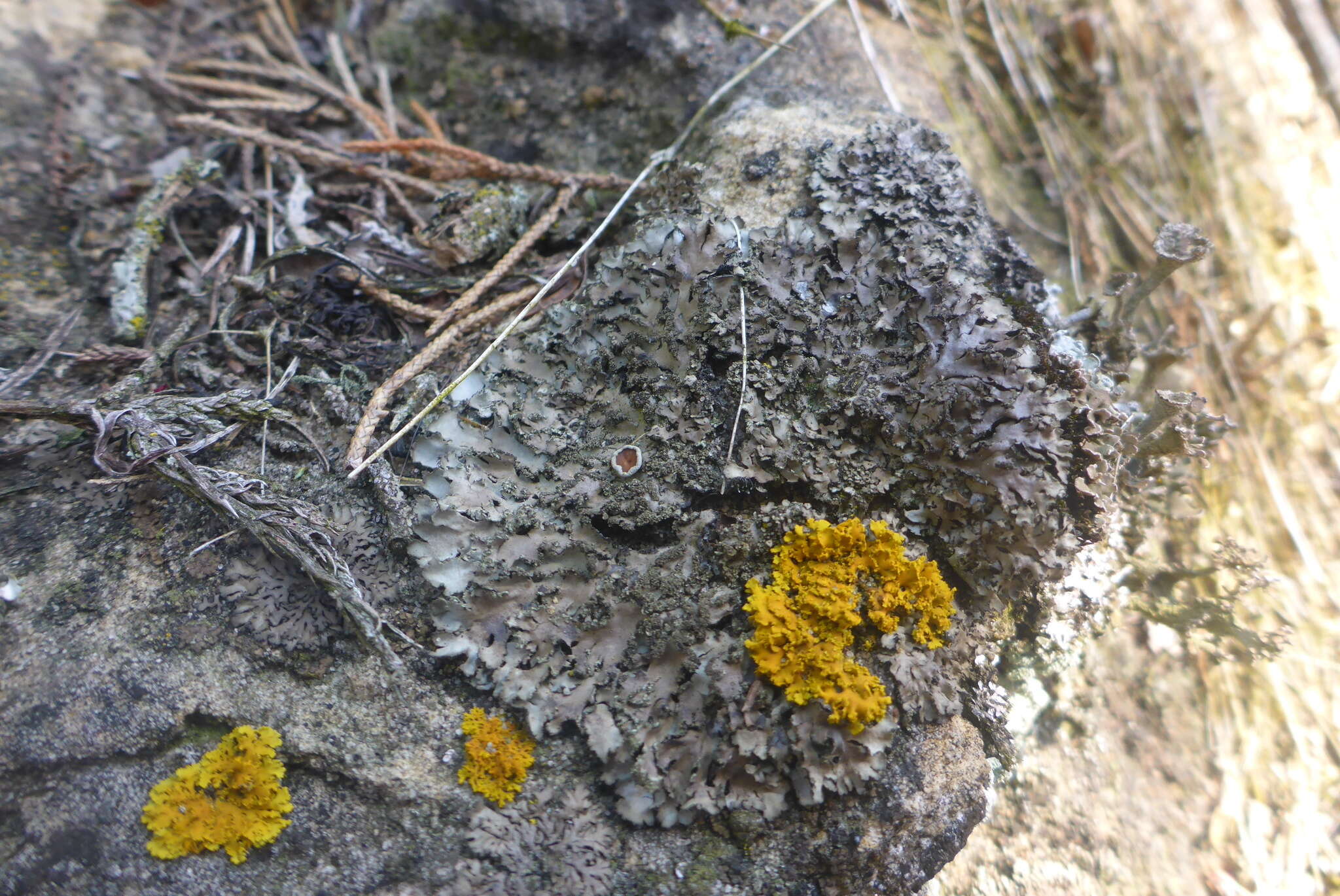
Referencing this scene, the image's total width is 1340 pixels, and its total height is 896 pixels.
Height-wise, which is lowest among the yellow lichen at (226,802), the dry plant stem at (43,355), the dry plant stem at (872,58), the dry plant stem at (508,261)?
the yellow lichen at (226,802)

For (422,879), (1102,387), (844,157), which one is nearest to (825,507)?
(1102,387)

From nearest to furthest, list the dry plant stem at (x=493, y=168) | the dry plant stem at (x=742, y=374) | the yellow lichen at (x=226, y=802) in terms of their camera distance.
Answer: the yellow lichen at (x=226, y=802) → the dry plant stem at (x=742, y=374) → the dry plant stem at (x=493, y=168)

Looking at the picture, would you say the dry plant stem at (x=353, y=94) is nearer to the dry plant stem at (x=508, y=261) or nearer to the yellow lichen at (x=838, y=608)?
the dry plant stem at (x=508, y=261)

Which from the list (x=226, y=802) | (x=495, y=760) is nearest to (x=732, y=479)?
(x=495, y=760)

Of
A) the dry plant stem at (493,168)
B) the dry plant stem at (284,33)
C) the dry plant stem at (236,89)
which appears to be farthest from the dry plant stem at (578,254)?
the dry plant stem at (284,33)

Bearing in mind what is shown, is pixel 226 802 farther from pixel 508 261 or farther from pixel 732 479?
pixel 508 261

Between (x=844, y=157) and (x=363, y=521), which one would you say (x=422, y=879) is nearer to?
(x=363, y=521)
